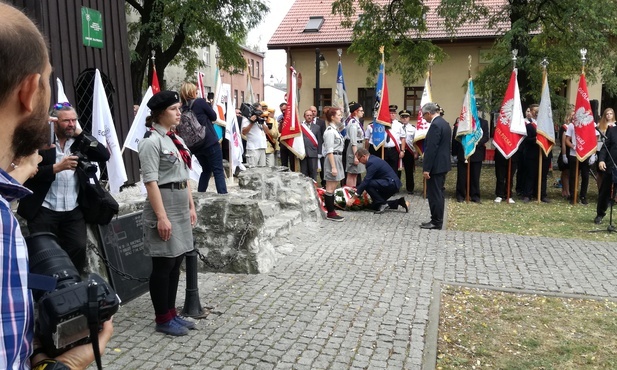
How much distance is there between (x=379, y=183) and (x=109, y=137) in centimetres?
590

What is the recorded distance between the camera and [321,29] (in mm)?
31531

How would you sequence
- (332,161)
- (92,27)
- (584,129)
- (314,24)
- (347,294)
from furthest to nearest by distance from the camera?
(314,24)
(584,129)
(332,161)
(92,27)
(347,294)

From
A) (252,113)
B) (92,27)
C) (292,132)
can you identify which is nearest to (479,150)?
(292,132)

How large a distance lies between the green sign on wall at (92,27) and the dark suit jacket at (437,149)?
550 centimetres

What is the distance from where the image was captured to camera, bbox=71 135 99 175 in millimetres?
4344

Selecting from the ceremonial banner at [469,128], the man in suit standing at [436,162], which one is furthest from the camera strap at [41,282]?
the ceremonial banner at [469,128]

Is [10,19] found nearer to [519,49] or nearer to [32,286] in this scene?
[32,286]

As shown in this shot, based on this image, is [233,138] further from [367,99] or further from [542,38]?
[367,99]

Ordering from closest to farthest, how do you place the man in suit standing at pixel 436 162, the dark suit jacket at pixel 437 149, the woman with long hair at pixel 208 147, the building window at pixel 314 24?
the woman with long hair at pixel 208 147, the man in suit standing at pixel 436 162, the dark suit jacket at pixel 437 149, the building window at pixel 314 24

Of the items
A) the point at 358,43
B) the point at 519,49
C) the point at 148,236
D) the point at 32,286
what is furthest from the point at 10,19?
the point at 358,43

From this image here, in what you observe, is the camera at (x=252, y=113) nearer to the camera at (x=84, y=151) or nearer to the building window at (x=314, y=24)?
the camera at (x=84, y=151)

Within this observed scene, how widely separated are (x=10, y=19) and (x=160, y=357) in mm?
3285

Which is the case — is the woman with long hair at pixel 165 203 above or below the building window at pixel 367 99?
below

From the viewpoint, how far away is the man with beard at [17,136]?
1.16 metres
